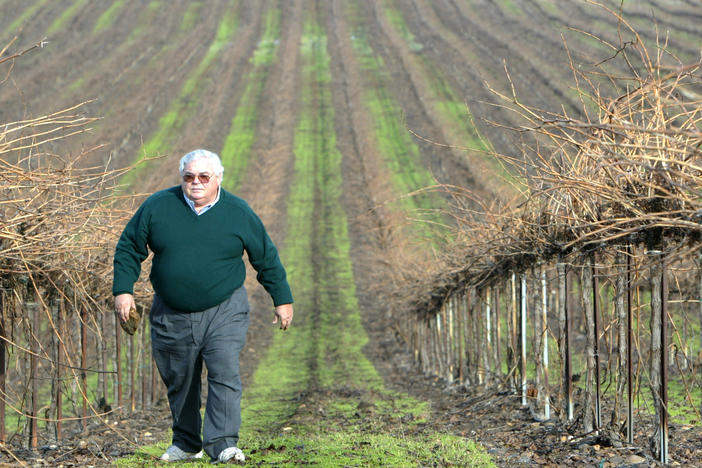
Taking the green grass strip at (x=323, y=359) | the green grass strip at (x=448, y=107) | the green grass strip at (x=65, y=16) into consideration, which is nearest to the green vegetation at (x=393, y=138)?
the green grass strip at (x=448, y=107)

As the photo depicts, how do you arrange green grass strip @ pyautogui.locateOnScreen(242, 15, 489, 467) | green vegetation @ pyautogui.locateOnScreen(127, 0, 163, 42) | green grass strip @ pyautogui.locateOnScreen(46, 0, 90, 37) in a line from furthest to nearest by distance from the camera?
green vegetation @ pyautogui.locateOnScreen(127, 0, 163, 42)
green grass strip @ pyautogui.locateOnScreen(46, 0, 90, 37)
green grass strip @ pyautogui.locateOnScreen(242, 15, 489, 467)

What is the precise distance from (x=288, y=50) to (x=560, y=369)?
76.2 meters

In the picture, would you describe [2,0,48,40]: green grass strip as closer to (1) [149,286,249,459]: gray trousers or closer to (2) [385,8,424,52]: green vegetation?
(2) [385,8,424,52]: green vegetation

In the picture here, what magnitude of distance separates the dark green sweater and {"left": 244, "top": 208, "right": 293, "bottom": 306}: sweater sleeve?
0.02m

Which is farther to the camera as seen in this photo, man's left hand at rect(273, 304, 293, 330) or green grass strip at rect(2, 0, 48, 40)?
green grass strip at rect(2, 0, 48, 40)

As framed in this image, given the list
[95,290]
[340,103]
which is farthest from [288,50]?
[95,290]

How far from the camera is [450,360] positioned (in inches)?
720

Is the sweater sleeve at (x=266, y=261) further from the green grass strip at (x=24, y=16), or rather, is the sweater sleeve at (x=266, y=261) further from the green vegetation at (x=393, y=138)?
the green grass strip at (x=24, y=16)

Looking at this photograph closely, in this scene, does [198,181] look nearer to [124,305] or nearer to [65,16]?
[124,305]

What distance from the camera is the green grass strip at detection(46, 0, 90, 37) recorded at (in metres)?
79.8

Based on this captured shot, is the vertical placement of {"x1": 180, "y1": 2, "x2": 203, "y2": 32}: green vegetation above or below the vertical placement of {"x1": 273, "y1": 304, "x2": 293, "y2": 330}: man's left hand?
above

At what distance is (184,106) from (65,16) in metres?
24.3

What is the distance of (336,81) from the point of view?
74.9 meters

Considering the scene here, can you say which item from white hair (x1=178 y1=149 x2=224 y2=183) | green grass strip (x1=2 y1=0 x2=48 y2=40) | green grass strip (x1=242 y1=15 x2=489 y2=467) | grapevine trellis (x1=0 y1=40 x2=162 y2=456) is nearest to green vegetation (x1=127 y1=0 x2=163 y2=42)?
green grass strip (x1=2 y1=0 x2=48 y2=40)
